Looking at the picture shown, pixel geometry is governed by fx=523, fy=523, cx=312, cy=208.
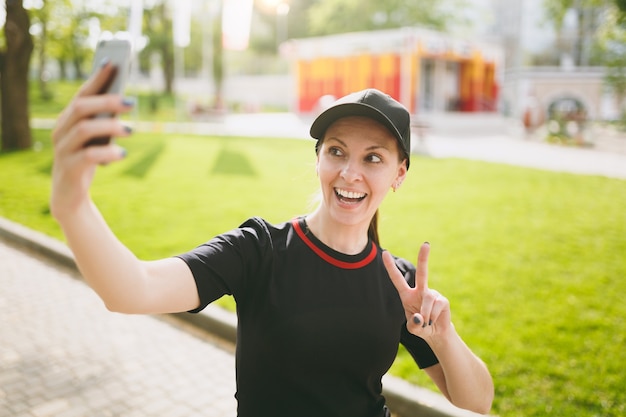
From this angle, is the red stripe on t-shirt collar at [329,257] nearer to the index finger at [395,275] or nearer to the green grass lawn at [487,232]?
the index finger at [395,275]

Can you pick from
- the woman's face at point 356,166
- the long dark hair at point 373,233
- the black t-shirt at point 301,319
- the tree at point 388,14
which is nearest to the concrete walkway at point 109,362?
the long dark hair at point 373,233

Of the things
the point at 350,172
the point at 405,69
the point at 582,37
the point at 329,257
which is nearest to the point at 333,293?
the point at 329,257

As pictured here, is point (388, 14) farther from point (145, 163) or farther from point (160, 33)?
point (145, 163)

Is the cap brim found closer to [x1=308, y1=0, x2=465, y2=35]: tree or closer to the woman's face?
the woman's face

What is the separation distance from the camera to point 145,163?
13.4 metres

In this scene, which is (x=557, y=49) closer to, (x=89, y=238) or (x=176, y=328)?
(x=176, y=328)

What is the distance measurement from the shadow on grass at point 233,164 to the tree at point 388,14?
29859 millimetres

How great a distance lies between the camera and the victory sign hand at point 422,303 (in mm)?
1748

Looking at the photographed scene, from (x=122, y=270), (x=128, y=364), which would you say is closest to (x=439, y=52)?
(x=128, y=364)

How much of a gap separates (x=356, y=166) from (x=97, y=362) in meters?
3.35

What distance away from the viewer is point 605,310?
5.18 metres

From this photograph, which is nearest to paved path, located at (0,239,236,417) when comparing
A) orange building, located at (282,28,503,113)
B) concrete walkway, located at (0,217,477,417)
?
concrete walkway, located at (0,217,477,417)

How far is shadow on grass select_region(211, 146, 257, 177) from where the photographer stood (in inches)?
481

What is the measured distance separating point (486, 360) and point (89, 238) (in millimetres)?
3750
